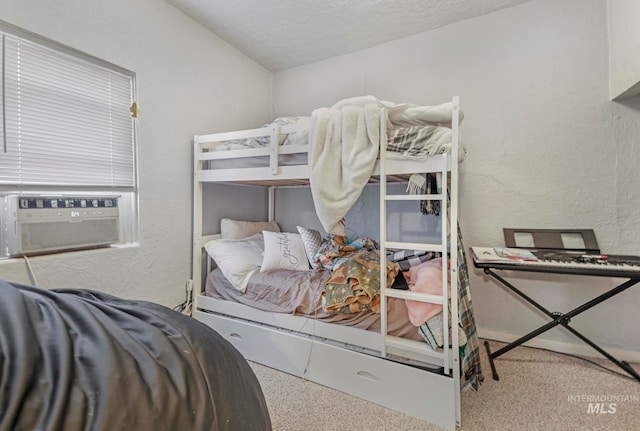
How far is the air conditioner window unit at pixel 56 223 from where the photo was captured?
155cm

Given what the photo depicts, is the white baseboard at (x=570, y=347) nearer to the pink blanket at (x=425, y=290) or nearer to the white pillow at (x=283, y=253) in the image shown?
the pink blanket at (x=425, y=290)

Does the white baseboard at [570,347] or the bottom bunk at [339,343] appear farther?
the white baseboard at [570,347]

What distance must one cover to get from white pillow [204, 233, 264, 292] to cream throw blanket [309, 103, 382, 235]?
2.43 feet

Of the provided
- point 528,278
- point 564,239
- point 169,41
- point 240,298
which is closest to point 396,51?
point 169,41

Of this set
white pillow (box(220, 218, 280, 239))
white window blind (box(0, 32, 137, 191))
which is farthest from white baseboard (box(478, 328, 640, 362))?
white window blind (box(0, 32, 137, 191))

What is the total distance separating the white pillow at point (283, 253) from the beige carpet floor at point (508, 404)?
72 centimetres

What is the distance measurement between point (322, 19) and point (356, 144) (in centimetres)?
139

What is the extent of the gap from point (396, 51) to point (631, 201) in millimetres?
2133

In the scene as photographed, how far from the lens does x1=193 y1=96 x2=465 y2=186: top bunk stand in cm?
160

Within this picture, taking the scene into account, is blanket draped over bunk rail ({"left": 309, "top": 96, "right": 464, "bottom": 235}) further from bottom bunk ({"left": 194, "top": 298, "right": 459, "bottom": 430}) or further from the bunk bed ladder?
bottom bunk ({"left": 194, "top": 298, "right": 459, "bottom": 430})

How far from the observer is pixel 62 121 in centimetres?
174

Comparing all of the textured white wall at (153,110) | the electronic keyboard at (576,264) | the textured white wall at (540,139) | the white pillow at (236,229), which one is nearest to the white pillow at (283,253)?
the white pillow at (236,229)

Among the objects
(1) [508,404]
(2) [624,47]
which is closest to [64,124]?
(1) [508,404]

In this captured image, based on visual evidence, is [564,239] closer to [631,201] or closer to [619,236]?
[619,236]
